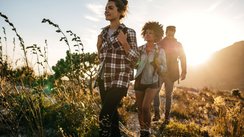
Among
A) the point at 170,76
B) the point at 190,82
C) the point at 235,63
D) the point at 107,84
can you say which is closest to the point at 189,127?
the point at 170,76

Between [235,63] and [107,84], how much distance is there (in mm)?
90957

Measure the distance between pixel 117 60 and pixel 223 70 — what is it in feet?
298

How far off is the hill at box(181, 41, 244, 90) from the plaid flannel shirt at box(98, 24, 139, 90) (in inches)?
2916

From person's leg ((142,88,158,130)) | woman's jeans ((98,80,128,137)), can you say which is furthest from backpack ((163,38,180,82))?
woman's jeans ((98,80,128,137))

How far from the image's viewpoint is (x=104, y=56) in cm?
404

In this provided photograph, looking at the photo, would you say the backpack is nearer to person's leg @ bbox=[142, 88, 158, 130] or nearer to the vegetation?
the vegetation

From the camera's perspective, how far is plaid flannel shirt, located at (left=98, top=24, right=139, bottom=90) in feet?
12.8

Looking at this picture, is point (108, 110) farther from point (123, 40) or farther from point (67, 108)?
point (67, 108)

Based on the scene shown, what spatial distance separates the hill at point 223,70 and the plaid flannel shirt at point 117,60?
2916 inches

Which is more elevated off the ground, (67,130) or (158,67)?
(158,67)

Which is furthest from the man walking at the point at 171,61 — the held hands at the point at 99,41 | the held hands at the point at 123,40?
the held hands at the point at 123,40

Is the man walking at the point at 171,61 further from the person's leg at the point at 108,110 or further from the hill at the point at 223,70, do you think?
the hill at the point at 223,70

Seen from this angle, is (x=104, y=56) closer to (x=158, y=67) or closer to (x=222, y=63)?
(x=158, y=67)

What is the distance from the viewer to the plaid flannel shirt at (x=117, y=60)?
3910mm
